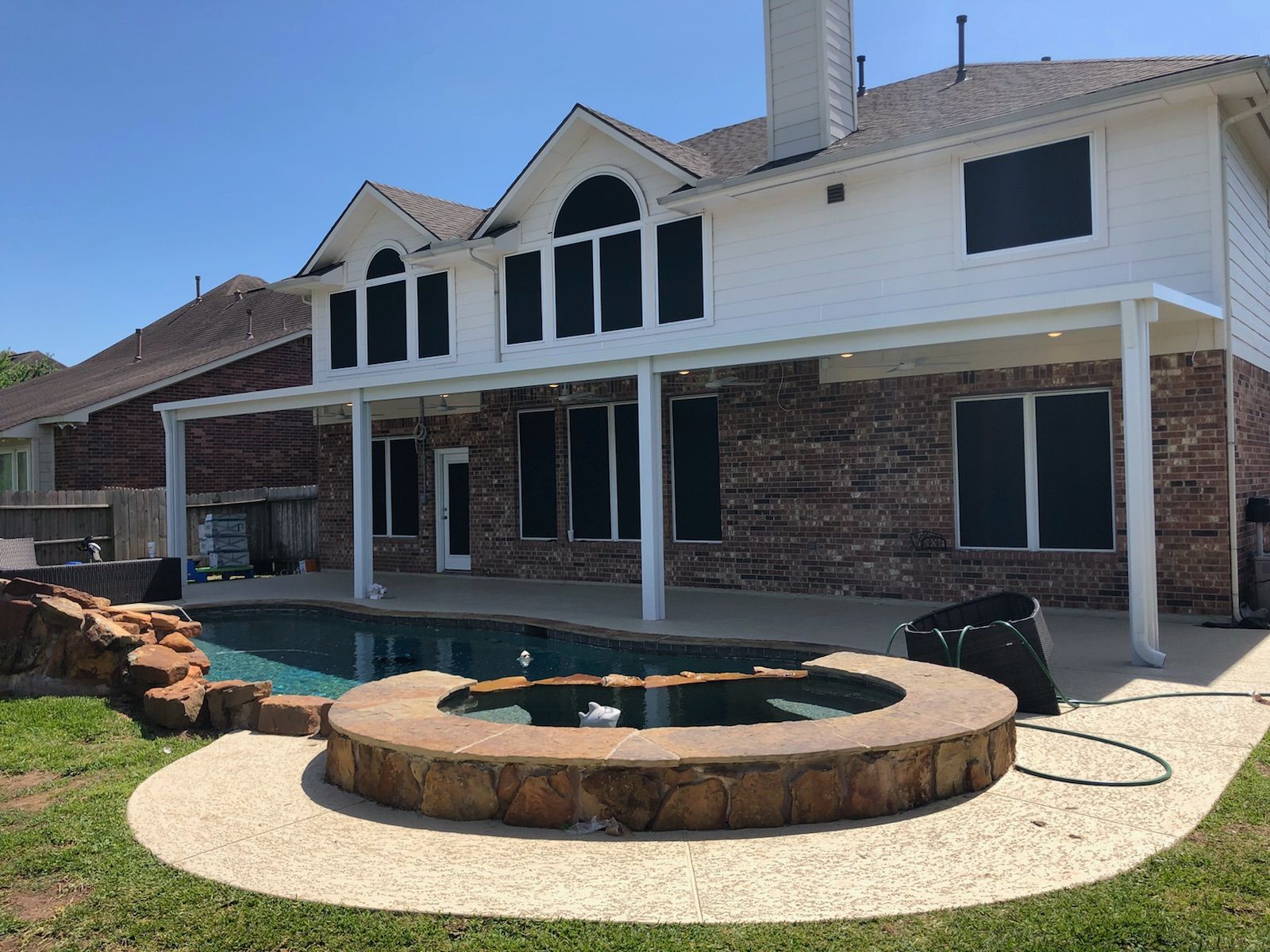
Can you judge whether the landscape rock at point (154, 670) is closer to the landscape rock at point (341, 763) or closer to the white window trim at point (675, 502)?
the landscape rock at point (341, 763)

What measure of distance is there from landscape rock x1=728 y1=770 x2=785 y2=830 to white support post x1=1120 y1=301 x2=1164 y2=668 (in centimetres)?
432

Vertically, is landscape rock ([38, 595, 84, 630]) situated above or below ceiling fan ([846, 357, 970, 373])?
below

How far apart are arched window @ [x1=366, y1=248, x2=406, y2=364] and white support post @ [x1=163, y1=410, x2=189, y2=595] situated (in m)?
2.94

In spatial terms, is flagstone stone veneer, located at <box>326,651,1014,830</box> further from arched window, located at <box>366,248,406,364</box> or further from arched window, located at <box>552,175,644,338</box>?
arched window, located at <box>366,248,406,364</box>

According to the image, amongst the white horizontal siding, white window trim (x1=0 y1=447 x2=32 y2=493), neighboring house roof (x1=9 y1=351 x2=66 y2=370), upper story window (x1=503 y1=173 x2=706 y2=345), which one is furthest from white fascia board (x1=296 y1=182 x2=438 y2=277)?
neighboring house roof (x1=9 y1=351 x2=66 y2=370)

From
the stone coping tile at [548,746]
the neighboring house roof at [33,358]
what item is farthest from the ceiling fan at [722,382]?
the neighboring house roof at [33,358]

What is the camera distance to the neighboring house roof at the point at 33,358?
50.8 m

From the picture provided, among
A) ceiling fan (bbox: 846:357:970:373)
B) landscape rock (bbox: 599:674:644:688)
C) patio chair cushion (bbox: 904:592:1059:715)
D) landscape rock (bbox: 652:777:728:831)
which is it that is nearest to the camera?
landscape rock (bbox: 652:777:728:831)

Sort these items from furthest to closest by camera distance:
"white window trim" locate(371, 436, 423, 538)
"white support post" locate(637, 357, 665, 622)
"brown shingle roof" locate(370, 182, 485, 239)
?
"white window trim" locate(371, 436, 423, 538) → "brown shingle roof" locate(370, 182, 485, 239) → "white support post" locate(637, 357, 665, 622)

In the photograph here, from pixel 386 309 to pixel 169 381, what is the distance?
6262mm

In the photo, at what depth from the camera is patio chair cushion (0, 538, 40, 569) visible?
11.6m

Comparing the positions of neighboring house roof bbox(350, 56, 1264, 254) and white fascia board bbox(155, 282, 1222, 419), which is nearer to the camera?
white fascia board bbox(155, 282, 1222, 419)

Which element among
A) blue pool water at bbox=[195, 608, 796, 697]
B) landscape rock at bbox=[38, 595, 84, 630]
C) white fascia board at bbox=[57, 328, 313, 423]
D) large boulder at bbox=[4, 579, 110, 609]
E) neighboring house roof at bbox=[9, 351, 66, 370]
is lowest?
blue pool water at bbox=[195, 608, 796, 697]

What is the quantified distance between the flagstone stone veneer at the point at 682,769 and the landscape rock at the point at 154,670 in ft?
8.41
